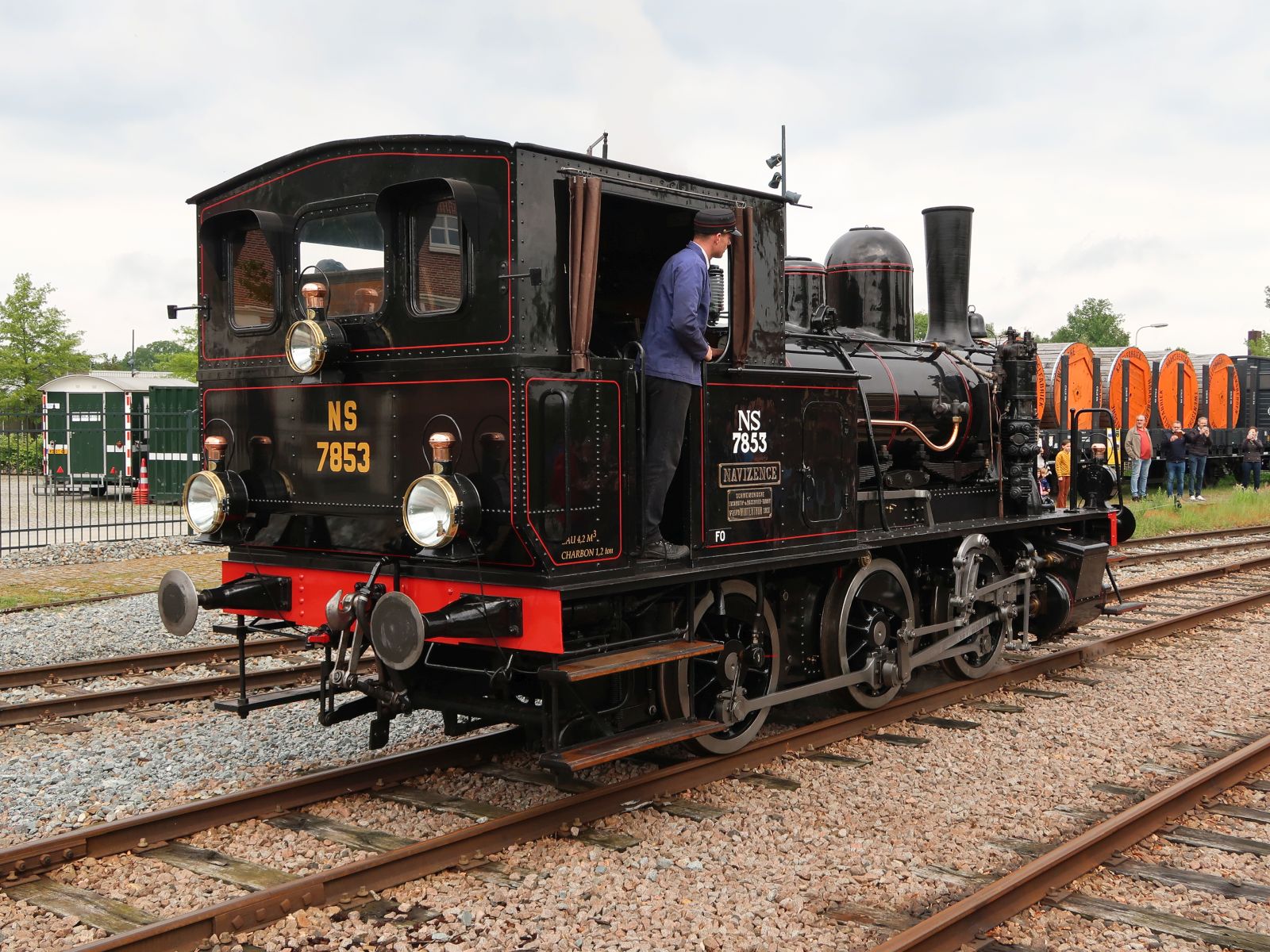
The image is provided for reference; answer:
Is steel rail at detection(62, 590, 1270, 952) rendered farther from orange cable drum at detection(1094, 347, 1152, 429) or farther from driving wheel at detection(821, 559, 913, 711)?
orange cable drum at detection(1094, 347, 1152, 429)

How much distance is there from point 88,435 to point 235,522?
18.2m

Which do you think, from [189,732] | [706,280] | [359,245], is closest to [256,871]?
[189,732]

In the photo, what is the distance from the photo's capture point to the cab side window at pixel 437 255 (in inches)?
194

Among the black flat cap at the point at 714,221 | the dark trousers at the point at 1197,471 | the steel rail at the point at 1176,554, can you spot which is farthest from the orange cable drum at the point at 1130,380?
the black flat cap at the point at 714,221

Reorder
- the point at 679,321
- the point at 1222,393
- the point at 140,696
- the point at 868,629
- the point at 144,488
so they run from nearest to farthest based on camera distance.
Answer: the point at 679,321 → the point at 868,629 → the point at 140,696 → the point at 144,488 → the point at 1222,393

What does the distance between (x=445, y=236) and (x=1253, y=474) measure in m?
28.1

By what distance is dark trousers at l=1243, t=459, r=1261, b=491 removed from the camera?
89.9ft

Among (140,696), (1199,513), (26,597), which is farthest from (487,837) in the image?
(1199,513)

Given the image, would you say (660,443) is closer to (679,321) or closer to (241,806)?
(679,321)

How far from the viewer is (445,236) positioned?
4.98m

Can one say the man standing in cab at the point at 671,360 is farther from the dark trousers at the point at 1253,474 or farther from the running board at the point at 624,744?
the dark trousers at the point at 1253,474

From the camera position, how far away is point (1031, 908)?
4316mm

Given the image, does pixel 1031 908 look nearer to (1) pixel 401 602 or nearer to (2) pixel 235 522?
(1) pixel 401 602

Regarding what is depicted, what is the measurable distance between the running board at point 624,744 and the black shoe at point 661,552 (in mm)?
765
